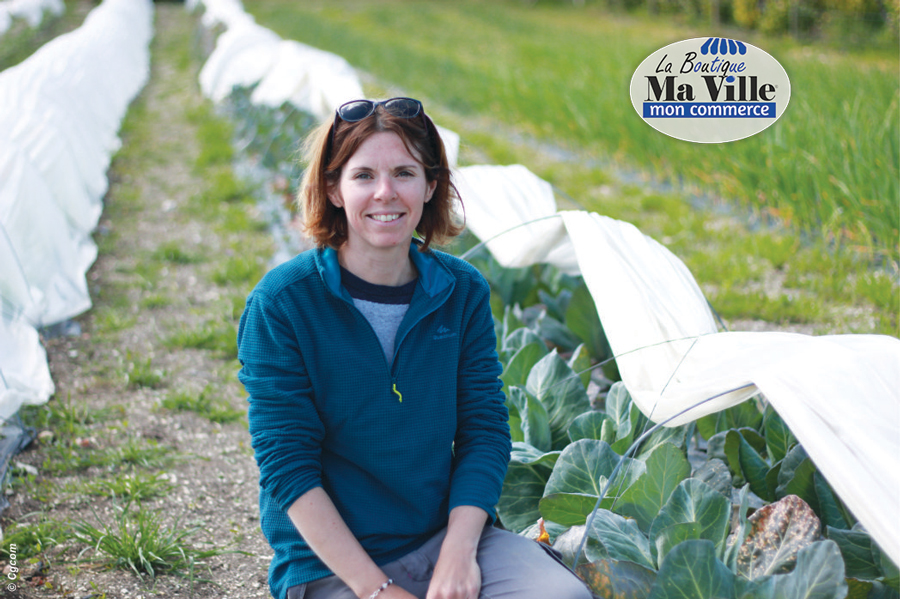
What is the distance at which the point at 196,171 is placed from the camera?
5879 millimetres

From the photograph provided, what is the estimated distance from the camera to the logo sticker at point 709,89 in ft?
7.19

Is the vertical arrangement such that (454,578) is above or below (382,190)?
below

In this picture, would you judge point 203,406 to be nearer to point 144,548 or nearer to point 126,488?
point 126,488

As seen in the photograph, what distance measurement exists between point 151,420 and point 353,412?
1.53 m

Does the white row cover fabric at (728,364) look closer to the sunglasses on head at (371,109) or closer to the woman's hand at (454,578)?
the woman's hand at (454,578)

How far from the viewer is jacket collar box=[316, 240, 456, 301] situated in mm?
1276

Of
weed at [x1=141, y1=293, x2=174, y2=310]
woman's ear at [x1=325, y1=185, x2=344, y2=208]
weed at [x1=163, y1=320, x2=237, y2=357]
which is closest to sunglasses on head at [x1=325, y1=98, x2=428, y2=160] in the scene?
woman's ear at [x1=325, y1=185, x2=344, y2=208]

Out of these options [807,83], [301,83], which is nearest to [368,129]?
[301,83]

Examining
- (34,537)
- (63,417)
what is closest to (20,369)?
(63,417)

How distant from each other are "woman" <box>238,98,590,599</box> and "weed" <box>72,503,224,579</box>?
589 mm

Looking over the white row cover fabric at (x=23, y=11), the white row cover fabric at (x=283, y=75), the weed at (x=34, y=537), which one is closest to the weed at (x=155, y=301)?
the white row cover fabric at (x=283, y=75)

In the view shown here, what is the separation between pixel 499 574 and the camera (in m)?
1.28

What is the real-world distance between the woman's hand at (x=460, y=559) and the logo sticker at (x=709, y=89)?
1.38 m
